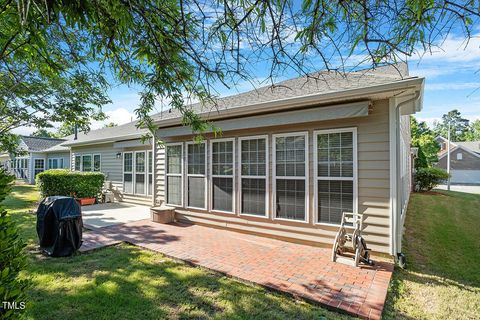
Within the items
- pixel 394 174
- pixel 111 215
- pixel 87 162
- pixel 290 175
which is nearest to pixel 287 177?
pixel 290 175

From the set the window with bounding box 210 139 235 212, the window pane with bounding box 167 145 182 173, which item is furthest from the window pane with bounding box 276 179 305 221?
the window pane with bounding box 167 145 182 173

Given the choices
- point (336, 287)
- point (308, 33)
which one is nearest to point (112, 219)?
point (336, 287)

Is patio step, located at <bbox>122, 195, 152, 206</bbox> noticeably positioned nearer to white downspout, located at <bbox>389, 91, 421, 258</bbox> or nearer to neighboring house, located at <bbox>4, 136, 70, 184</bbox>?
white downspout, located at <bbox>389, 91, 421, 258</bbox>

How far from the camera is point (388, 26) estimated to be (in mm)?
2205

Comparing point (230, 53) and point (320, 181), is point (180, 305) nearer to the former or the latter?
point (230, 53)

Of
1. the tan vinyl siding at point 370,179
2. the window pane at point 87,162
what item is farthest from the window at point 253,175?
the window pane at point 87,162

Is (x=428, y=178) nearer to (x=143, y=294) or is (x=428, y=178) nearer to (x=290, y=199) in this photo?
(x=290, y=199)

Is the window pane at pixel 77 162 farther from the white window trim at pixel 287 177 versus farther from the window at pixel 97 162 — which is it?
the white window trim at pixel 287 177

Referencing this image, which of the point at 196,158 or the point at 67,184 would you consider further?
the point at 67,184

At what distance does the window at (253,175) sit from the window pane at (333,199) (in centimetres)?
137

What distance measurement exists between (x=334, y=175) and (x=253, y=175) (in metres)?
2.00

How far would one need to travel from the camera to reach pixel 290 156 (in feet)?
19.5

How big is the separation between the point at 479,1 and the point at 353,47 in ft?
2.64

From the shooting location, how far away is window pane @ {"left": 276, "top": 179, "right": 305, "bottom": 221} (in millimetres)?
5762
